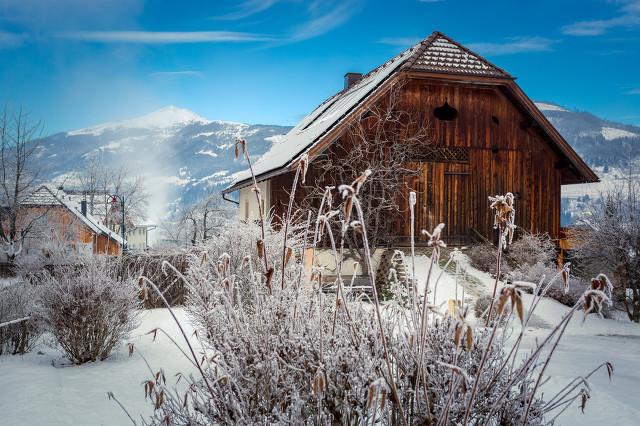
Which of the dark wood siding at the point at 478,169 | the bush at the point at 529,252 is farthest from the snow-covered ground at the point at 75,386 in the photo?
the bush at the point at 529,252

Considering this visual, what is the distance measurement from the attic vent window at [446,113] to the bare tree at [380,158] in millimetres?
886

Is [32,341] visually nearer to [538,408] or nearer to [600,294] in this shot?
[538,408]

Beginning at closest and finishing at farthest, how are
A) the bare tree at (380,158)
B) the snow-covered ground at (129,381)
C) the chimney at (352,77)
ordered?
the snow-covered ground at (129,381) < the bare tree at (380,158) < the chimney at (352,77)

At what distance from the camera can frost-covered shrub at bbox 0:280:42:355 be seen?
9945mm

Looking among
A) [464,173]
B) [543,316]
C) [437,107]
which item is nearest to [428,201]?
[464,173]

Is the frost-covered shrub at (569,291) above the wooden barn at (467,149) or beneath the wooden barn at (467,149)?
beneath

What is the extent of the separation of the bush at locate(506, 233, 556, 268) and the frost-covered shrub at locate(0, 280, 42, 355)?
12.9 m

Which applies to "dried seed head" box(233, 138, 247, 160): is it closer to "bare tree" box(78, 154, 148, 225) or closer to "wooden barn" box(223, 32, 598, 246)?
"wooden barn" box(223, 32, 598, 246)

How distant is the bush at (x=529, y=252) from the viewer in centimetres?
1642

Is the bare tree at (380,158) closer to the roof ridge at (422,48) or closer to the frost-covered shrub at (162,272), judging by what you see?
the roof ridge at (422,48)

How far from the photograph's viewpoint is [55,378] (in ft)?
25.2

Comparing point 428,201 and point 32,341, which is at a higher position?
point 428,201

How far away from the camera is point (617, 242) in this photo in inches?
573

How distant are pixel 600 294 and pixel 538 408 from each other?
1727 mm
